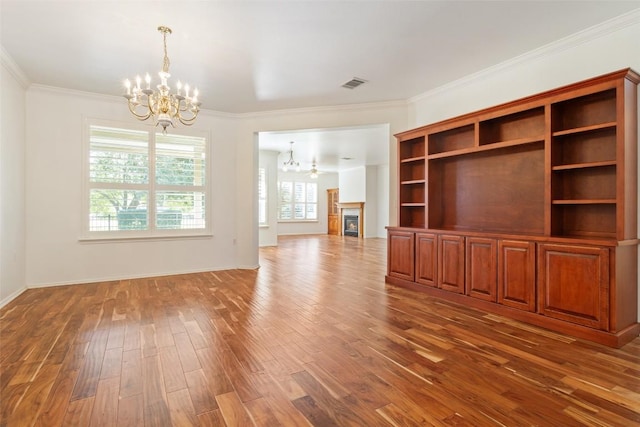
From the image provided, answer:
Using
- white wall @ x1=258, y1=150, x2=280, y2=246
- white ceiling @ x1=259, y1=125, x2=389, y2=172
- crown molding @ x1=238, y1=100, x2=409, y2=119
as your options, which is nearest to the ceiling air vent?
crown molding @ x1=238, y1=100, x2=409, y2=119

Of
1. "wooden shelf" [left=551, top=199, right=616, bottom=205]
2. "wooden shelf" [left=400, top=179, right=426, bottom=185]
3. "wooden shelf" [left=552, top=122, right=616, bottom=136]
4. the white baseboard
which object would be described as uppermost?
"wooden shelf" [left=552, top=122, right=616, bottom=136]

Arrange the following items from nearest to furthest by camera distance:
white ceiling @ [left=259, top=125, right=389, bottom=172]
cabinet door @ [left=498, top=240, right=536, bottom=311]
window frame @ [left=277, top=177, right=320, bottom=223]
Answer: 1. cabinet door @ [left=498, top=240, right=536, bottom=311]
2. white ceiling @ [left=259, top=125, right=389, bottom=172]
3. window frame @ [left=277, top=177, right=320, bottom=223]

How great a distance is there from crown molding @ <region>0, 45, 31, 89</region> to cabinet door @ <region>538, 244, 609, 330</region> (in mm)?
6085

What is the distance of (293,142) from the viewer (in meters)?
8.20

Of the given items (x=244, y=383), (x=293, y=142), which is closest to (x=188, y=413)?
(x=244, y=383)

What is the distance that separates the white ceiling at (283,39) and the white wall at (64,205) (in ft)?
1.24

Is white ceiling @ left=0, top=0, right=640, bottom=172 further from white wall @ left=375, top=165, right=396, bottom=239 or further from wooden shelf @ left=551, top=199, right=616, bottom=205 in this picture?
white wall @ left=375, top=165, right=396, bottom=239

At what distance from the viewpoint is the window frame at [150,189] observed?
4.85 m

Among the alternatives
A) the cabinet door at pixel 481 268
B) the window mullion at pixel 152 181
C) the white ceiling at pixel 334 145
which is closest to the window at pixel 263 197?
the white ceiling at pixel 334 145

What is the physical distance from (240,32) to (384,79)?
2011mm

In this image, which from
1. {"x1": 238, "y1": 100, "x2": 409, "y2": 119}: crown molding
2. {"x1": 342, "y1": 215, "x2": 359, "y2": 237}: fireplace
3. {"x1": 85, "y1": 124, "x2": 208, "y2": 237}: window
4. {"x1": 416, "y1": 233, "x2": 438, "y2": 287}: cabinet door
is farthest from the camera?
{"x1": 342, "y1": 215, "x2": 359, "y2": 237}: fireplace

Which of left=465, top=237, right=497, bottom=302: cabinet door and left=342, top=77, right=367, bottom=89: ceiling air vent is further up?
left=342, top=77, right=367, bottom=89: ceiling air vent

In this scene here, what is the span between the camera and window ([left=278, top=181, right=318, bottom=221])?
45.5 feet

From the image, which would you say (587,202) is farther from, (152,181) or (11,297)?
(11,297)
